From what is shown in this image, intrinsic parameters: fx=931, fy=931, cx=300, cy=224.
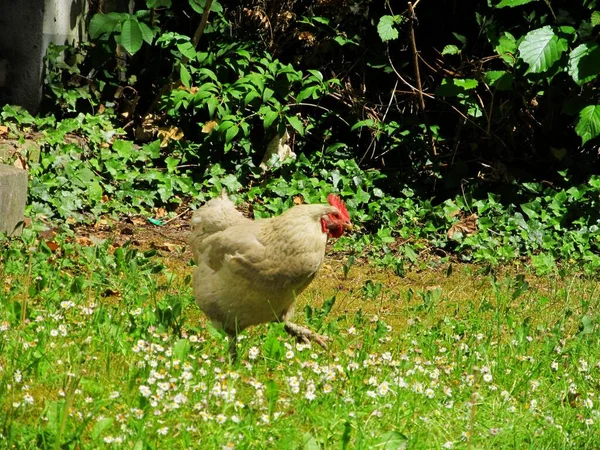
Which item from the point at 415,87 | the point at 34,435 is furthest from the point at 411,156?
the point at 34,435

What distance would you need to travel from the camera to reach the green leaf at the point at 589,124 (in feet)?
23.1

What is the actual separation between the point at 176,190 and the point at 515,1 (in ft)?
10.1

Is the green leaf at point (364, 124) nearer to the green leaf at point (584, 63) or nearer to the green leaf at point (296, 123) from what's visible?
the green leaf at point (296, 123)

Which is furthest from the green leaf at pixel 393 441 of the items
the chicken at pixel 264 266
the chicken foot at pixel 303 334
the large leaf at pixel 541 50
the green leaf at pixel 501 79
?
the green leaf at pixel 501 79

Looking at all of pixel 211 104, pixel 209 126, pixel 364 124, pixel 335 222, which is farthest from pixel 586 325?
pixel 209 126

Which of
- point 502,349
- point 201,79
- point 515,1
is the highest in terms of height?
point 515,1

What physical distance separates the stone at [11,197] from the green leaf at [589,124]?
409 centimetres

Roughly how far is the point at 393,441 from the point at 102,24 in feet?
18.5

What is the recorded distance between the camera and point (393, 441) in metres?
3.20

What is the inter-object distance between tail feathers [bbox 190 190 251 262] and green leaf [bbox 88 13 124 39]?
134 inches

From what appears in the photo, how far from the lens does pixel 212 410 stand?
342 cm

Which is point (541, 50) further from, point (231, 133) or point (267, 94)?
point (231, 133)

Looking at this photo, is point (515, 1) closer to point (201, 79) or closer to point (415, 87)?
point (415, 87)

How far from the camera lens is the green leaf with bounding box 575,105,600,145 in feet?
→ 23.1
